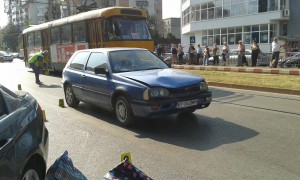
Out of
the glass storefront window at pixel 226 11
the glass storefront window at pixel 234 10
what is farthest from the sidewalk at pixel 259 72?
the glass storefront window at pixel 226 11

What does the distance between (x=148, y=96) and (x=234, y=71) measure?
44.5 feet

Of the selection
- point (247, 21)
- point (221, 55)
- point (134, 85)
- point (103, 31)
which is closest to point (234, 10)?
point (247, 21)

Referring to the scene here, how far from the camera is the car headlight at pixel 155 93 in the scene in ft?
22.3

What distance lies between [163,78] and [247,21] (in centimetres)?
3521

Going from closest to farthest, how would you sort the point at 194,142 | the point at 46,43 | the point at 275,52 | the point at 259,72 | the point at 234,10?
the point at 194,142 < the point at 259,72 < the point at 275,52 < the point at 46,43 < the point at 234,10

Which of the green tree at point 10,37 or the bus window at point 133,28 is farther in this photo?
the green tree at point 10,37

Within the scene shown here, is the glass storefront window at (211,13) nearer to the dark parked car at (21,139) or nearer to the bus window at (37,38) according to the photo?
the bus window at (37,38)

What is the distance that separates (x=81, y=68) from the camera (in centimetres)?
920

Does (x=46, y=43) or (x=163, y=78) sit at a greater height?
(x=46, y=43)

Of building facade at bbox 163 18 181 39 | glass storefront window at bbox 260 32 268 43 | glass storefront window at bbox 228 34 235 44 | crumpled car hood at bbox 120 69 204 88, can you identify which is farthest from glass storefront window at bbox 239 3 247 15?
building facade at bbox 163 18 181 39

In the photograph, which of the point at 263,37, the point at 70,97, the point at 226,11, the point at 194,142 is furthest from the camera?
the point at 226,11

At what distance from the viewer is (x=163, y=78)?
716cm

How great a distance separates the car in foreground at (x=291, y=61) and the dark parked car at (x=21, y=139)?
1872cm

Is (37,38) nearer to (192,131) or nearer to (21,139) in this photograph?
(192,131)
